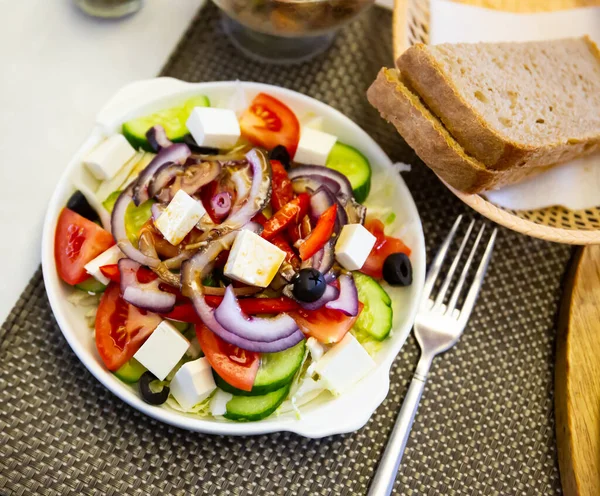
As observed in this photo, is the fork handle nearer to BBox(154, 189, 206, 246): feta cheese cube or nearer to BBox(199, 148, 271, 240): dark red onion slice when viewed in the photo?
BBox(199, 148, 271, 240): dark red onion slice

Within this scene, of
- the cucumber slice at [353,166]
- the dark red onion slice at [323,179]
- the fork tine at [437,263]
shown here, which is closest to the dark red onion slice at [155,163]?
the dark red onion slice at [323,179]

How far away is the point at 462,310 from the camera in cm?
183

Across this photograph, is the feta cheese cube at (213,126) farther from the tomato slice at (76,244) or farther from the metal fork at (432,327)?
the metal fork at (432,327)

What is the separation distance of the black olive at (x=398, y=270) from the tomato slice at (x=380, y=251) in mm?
38

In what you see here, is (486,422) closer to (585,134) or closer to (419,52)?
(585,134)

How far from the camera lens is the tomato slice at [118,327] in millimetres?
1560

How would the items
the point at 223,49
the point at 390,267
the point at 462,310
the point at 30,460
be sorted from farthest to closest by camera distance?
1. the point at 223,49
2. the point at 462,310
3. the point at 390,267
4. the point at 30,460

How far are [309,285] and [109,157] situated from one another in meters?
0.74

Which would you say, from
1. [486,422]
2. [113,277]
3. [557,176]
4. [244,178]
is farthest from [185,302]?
[557,176]

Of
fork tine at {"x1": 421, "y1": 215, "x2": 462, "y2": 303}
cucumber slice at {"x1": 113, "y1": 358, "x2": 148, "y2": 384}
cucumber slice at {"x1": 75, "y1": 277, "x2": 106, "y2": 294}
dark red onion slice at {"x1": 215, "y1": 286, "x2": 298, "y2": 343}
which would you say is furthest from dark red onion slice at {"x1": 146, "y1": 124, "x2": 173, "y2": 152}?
fork tine at {"x1": 421, "y1": 215, "x2": 462, "y2": 303}

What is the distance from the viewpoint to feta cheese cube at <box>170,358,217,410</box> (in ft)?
4.93

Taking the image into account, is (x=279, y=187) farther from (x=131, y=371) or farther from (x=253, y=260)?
(x=131, y=371)

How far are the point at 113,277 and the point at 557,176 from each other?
57.9 inches

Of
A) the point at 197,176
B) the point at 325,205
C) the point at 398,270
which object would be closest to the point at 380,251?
the point at 398,270
